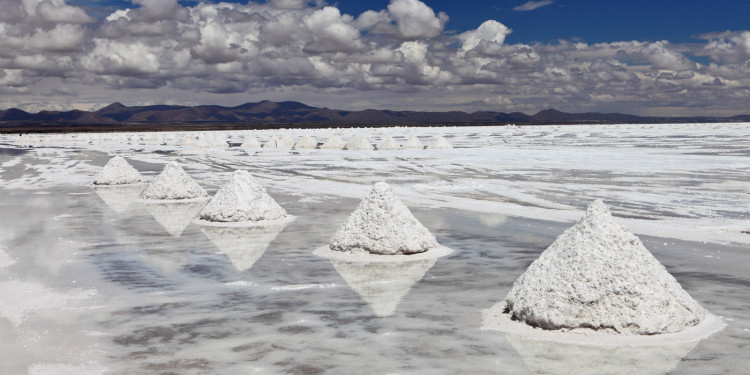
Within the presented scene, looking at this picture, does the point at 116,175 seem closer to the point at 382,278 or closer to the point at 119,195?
the point at 119,195

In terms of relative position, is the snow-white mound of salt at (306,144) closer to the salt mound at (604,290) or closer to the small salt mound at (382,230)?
the small salt mound at (382,230)

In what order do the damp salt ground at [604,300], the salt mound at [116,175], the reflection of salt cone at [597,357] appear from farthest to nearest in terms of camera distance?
the salt mound at [116,175], the damp salt ground at [604,300], the reflection of salt cone at [597,357]

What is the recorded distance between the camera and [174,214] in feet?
54.4

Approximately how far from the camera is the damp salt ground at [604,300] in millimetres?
6777

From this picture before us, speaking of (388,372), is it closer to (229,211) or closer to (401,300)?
(401,300)

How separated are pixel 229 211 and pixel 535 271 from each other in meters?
8.89

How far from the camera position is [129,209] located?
57.8 feet

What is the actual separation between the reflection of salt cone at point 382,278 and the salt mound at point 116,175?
15864 mm

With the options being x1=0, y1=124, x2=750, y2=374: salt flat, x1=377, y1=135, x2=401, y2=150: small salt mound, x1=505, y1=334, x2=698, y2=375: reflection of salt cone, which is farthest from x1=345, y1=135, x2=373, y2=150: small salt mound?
x1=505, y1=334, x2=698, y2=375: reflection of salt cone

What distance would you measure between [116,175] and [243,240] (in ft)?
43.2

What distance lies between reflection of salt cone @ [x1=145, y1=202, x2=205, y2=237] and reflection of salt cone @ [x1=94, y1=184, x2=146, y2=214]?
2.57 ft

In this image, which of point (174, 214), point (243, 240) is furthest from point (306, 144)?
point (243, 240)

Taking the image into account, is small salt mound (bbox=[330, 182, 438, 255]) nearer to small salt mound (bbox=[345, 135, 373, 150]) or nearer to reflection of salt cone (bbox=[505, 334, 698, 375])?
reflection of salt cone (bbox=[505, 334, 698, 375])

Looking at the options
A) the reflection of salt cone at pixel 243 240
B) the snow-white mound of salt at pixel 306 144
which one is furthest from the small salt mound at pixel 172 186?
the snow-white mound of salt at pixel 306 144
